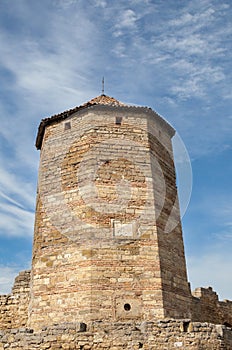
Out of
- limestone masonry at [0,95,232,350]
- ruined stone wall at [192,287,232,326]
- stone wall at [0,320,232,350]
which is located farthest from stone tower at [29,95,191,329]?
ruined stone wall at [192,287,232,326]

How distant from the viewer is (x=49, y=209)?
10.3 metres

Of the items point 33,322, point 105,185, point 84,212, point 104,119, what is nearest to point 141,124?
point 104,119

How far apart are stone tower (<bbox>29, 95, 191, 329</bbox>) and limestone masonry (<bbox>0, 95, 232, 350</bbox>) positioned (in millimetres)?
25

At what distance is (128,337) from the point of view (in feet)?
24.2

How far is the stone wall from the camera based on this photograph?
7348 millimetres

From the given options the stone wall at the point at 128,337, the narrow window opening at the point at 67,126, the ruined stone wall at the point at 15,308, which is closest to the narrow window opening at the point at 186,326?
the stone wall at the point at 128,337

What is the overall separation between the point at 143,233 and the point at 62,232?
204 centimetres

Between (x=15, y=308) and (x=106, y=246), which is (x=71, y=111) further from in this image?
(x=15, y=308)

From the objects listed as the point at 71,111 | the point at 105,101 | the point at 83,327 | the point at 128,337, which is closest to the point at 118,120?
the point at 105,101

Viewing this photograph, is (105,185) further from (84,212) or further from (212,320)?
(212,320)

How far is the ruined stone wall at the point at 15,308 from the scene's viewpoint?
10.6 metres

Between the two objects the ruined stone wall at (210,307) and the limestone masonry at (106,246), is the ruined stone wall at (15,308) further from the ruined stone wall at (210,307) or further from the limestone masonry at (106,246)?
the ruined stone wall at (210,307)

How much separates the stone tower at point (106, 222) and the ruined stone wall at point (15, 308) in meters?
1.13

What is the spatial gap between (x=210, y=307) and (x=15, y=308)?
7063mm
